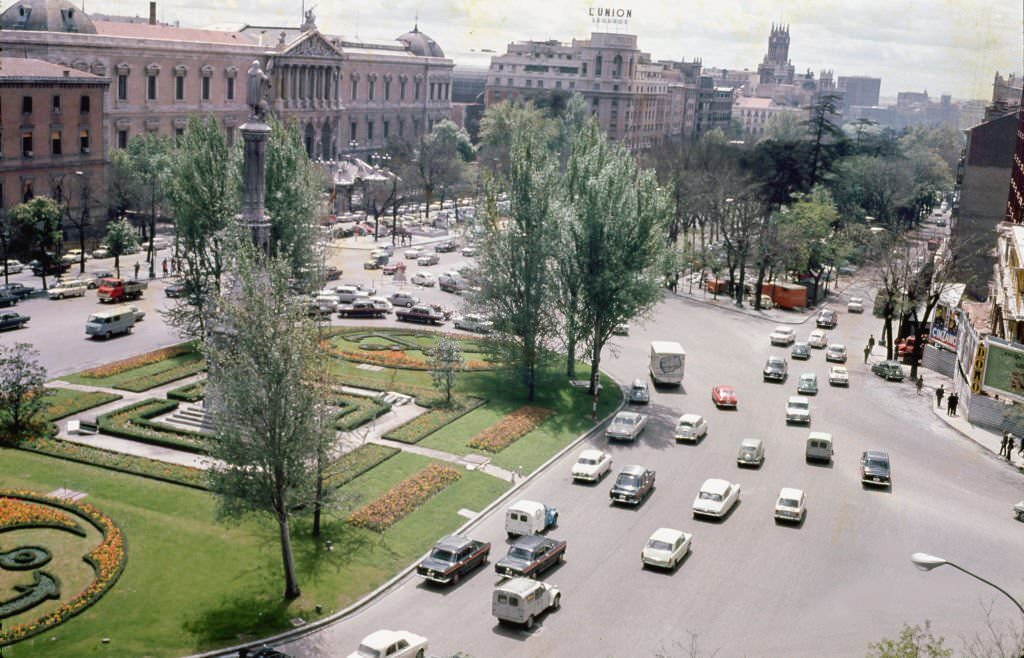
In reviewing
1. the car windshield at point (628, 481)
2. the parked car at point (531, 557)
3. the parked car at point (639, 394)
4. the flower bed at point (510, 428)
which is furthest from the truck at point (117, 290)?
the parked car at point (531, 557)

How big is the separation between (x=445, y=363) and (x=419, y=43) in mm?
138111

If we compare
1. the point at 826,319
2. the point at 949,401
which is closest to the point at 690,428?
the point at 949,401

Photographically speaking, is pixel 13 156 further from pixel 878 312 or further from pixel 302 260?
pixel 878 312

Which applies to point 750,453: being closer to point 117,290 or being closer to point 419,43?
point 117,290

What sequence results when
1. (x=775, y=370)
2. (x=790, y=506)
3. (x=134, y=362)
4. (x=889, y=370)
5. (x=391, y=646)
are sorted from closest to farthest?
(x=391, y=646) < (x=790, y=506) < (x=134, y=362) < (x=775, y=370) < (x=889, y=370)

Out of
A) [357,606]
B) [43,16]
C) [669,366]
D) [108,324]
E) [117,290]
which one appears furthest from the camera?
[43,16]

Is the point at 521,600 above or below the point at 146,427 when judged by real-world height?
above

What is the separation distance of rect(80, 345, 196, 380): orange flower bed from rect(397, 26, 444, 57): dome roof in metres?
129

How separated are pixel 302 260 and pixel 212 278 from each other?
18.0ft

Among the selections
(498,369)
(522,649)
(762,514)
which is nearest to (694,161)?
(498,369)

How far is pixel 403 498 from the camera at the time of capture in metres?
42.3

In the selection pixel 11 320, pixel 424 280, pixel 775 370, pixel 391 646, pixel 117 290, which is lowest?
pixel 391 646

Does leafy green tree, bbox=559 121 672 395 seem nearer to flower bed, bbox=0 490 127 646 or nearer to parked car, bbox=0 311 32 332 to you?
flower bed, bbox=0 490 127 646

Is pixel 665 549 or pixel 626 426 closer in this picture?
pixel 665 549
